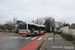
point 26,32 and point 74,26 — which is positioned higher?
point 74,26

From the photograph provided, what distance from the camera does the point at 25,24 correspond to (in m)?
19.7

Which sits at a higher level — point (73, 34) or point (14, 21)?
point (14, 21)

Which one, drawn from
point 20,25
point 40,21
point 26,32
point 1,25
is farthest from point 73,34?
point 1,25

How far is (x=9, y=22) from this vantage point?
207 ft

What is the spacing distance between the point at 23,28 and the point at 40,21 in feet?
160

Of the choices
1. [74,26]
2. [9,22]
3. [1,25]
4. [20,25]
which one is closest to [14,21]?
[9,22]

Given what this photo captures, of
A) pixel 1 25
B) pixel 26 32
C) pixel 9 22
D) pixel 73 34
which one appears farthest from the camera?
pixel 1 25

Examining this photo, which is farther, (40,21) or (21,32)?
(40,21)

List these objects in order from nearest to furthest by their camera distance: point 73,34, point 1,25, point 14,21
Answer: point 73,34 < point 14,21 < point 1,25

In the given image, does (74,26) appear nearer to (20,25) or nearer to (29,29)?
(29,29)

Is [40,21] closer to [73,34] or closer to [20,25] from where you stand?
[20,25]

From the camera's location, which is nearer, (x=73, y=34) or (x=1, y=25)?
(x=73, y=34)

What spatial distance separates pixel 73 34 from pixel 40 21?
5575 cm

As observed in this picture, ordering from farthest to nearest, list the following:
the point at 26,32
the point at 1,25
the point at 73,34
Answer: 1. the point at 1,25
2. the point at 26,32
3. the point at 73,34
